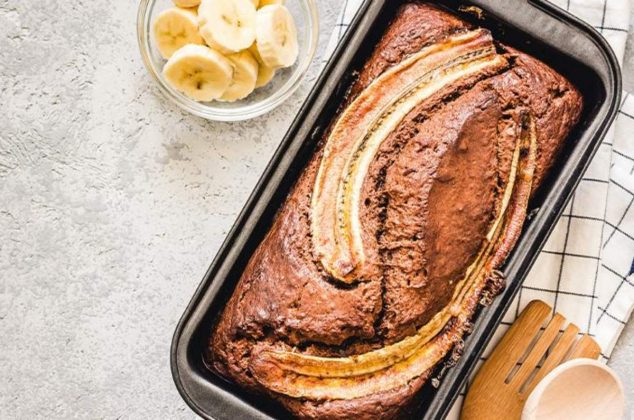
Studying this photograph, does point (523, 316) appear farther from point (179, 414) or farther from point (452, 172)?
point (179, 414)

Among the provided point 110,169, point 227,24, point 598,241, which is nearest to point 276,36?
point 227,24

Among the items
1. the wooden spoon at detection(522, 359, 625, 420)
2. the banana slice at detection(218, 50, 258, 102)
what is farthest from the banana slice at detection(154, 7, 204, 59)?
the wooden spoon at detection(522, 359, 625, 420)

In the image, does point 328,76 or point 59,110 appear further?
point 59,110

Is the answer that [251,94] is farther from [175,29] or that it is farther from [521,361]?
[521,361]

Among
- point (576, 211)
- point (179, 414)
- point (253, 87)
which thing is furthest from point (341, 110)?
point (179, 414)

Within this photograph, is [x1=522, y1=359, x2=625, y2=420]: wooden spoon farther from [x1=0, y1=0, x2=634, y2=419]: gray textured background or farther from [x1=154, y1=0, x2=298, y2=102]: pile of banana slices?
[x1=154, y1=0, x2=298, y2=102]: pile of banana slices

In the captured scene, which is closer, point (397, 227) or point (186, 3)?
point (397, 227)
